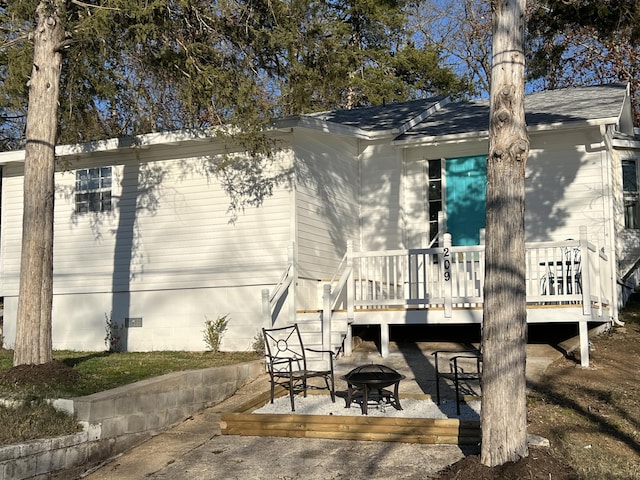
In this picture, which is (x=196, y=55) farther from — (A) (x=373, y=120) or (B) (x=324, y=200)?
(A) (x=373, y=120)

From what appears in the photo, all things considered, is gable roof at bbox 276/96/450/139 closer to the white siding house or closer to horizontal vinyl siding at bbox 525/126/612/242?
the white siding house

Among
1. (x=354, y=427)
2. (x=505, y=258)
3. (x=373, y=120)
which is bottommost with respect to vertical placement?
(x=354, y=427)

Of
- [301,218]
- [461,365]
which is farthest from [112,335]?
[461,365]

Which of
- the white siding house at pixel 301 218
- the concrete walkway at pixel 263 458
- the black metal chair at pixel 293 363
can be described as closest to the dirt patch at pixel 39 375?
the concrete walkway at pixel 263 458

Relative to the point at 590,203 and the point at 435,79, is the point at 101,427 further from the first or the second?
the point at 435,79

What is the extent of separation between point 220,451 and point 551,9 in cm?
736

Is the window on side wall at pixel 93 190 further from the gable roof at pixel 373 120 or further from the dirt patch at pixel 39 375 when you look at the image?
the dirt patch at pixel 39 375

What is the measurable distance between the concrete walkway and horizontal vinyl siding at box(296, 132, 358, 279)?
4644 millimetres

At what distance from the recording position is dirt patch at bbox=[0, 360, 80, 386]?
336 inches

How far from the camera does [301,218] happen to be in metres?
12.7

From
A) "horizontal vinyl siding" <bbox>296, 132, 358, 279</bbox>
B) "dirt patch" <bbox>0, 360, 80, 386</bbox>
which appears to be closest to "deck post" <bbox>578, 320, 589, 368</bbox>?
"horizontal vinyl siding" <bbox>296, 132, 358, 279</bbox>

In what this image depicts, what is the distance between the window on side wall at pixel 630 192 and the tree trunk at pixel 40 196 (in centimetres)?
1142

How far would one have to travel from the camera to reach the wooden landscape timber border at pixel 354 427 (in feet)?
24.1

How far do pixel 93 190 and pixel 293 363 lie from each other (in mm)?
6117
